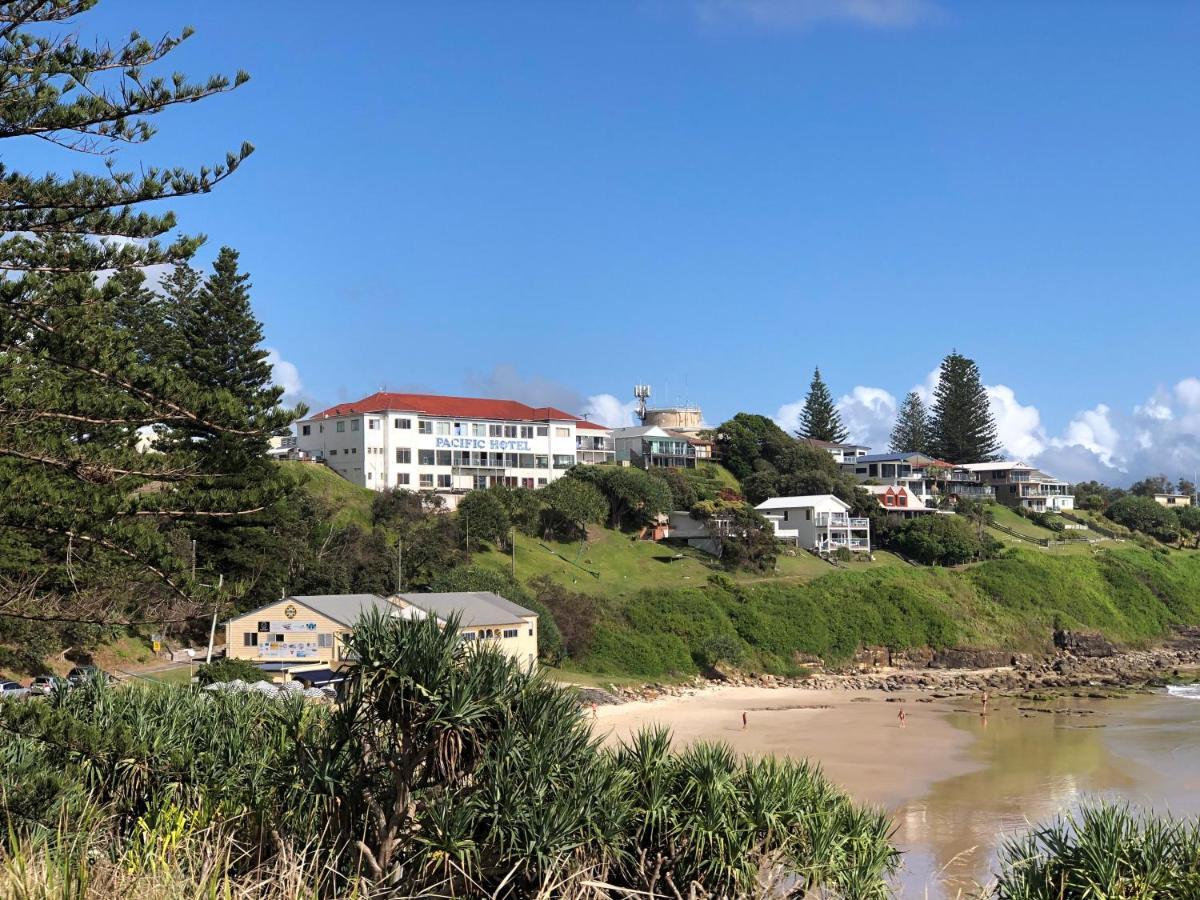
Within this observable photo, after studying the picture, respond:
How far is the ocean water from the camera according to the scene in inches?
784

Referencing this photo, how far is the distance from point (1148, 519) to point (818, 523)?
35.1 m

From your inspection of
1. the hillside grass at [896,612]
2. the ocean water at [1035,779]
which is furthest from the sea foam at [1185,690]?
the hillside grass at [896,612]

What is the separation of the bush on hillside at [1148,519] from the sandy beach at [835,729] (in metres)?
47.8

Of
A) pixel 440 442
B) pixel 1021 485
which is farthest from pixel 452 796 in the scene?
pixel 1021 485

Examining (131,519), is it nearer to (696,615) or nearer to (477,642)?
(477,642)

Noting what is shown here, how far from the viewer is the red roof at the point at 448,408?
5481 centimetres

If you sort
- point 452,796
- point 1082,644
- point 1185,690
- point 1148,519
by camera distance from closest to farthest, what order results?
point 452,796, point 1185,690, point 1082,644, point 1148,519

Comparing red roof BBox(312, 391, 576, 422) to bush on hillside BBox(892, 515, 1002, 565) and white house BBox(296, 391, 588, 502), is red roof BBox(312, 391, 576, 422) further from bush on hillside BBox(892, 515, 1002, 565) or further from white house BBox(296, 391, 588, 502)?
bush on hillside BBox(892, 515, 1002, 565)

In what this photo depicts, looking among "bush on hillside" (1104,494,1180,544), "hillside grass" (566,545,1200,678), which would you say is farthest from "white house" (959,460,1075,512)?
"hillside grass" (566,545,1200,678)

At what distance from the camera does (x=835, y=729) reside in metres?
33.7

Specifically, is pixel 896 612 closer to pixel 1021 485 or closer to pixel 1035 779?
pixel 1035 779

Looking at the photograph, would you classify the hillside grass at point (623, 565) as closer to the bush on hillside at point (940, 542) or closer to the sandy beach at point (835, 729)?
the bush on hillside at point (940, 542)

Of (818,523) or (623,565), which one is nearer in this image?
(623,565)

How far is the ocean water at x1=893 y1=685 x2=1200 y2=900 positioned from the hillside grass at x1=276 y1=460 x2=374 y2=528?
26297 millimetres
